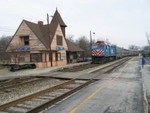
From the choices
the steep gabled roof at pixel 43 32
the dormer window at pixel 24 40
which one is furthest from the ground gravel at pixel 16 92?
the dormer window at pixel 24 40

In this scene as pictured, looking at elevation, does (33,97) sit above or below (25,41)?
below

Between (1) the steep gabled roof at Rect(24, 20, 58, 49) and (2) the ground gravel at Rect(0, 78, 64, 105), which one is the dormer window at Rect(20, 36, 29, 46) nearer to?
(1) the steep gabled roof at Rect(24, 20, 58, 49)

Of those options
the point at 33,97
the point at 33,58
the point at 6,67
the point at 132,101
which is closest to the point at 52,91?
the point at 33,97

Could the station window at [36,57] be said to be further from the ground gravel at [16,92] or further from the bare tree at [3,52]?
the ground gravel at [16,92]

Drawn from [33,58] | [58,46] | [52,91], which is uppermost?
[58,46]

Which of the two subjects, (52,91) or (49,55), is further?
(49,55)

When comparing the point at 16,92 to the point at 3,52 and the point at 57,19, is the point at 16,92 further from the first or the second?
the point at 3,52

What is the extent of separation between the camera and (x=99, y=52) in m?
29.6

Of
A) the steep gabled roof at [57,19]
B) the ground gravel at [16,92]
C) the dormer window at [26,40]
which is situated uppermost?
the steep gabled roof at [57,19]

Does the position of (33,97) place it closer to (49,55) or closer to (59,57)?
(49,55)

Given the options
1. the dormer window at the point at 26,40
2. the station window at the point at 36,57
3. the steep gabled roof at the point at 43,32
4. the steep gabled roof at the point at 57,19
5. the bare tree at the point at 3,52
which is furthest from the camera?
the steep gabled roof at the point at 57,19

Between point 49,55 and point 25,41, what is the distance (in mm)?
5107

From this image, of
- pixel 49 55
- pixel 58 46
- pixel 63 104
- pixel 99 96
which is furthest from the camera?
pixel 58 46

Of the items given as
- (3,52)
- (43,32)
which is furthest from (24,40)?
(3,52)
